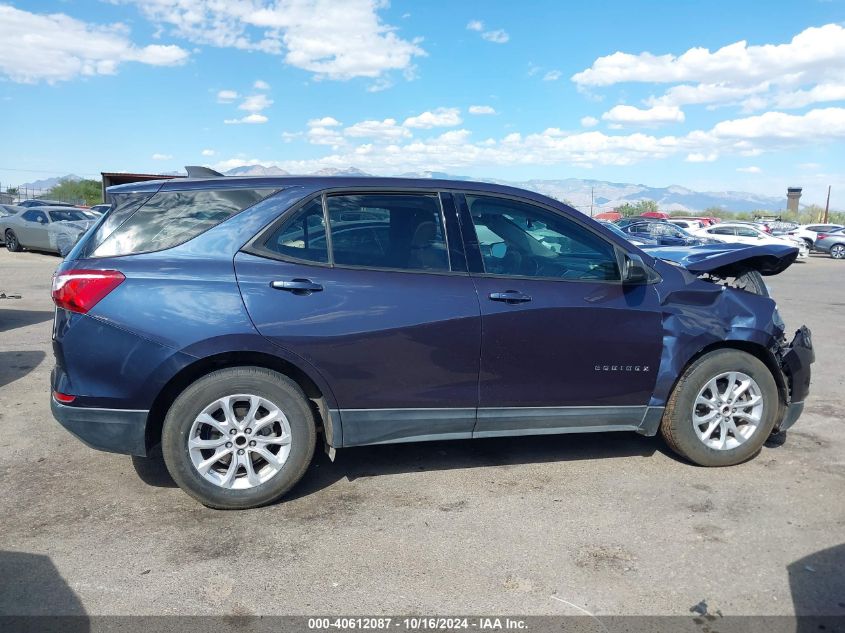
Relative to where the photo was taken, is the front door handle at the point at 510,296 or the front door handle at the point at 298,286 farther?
the front door handle at the point at 510,296

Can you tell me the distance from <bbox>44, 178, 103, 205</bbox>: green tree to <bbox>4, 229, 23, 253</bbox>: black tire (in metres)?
44.8

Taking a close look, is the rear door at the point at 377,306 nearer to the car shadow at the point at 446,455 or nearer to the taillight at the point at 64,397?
the car shadow at the point at 446,455

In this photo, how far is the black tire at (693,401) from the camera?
433 centimetres

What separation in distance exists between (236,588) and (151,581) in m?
0.39

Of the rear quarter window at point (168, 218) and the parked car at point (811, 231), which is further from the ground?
the rear quarter window at point (168, 218)

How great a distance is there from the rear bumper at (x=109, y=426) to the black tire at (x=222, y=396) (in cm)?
13

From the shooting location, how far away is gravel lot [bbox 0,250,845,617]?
299 centimetres

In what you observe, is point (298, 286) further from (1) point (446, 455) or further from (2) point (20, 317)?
(2) point (20, 317)

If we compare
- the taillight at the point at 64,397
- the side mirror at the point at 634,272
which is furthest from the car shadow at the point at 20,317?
the side mirror at the point at 634,272

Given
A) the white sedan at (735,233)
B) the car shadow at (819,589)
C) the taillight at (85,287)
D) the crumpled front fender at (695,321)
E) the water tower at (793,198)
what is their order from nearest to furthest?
the car shadow at (819,589) < the taillight at (85,287) < the crumpled front fender at (695,321) < the white sedan at (735,233) < the water tower at (793,198)

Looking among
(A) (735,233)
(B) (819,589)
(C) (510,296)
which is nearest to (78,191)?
(A) (735,233)

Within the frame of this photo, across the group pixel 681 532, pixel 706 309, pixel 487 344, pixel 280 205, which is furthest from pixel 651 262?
pixel 280 205

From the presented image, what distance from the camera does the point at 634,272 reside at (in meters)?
4.11

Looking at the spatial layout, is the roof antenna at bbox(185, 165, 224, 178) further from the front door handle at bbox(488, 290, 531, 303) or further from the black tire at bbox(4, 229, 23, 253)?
the black tire at bbox(4, 229, 23, 253)
